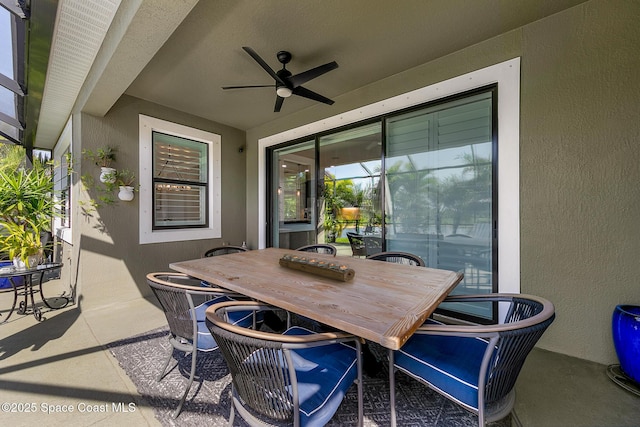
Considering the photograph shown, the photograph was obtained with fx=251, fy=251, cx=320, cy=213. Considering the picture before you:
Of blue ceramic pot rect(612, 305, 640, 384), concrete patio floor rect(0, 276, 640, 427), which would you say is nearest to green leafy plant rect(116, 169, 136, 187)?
concrete patio floor rect(0, 276, 640, 427)

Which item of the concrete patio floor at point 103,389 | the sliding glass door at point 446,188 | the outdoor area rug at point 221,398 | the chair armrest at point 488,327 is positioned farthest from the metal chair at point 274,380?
the sliding glass door at point 446,188

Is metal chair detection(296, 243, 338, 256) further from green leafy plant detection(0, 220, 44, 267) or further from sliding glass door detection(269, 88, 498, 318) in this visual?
green leafy plant detection(0, 220, 44, 267)

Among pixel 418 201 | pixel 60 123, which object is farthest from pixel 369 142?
pixel 60 123

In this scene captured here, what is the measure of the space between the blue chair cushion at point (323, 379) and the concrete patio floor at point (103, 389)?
3.57 feet

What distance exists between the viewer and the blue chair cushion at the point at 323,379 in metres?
1.03

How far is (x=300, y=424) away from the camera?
0.98 m

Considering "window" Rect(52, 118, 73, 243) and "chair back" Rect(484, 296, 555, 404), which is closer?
"chair back" Rect(484, 296, 555, 404)

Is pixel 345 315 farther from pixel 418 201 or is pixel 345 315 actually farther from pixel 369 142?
pixel 369 142

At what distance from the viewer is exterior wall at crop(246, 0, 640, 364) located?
198 cm

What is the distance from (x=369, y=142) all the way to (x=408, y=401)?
297 cm

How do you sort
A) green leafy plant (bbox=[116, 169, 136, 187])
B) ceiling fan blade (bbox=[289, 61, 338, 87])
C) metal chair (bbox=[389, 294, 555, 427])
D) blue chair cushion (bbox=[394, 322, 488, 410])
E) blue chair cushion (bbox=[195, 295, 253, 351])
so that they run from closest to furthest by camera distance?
metal chair (bbox=[389, 294, 555, 427])
blue chair cushion (bbox=[394, 322, 488, 410])
blue chair cushion (bbox=[195, 295, 253, 351])
ceiling fan blade (bbox=[289, 61, 338, 87])
green leafy plant (bbox=[116, 169, 136, 187])

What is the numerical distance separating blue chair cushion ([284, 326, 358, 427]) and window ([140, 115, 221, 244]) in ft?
12.0

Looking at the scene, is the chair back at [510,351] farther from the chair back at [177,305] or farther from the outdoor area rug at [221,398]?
the chair back at [177,305]

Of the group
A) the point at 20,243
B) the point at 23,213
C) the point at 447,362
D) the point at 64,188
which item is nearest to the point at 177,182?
the point at 23,213
